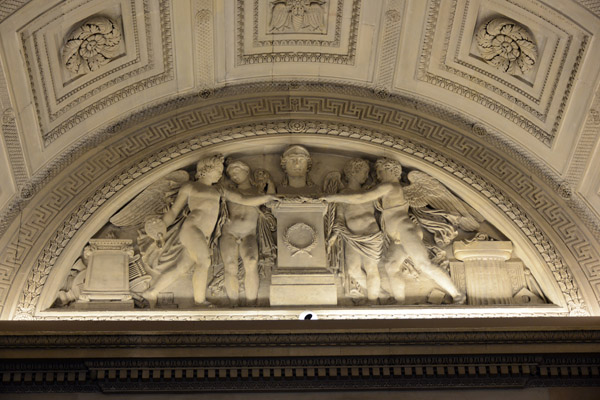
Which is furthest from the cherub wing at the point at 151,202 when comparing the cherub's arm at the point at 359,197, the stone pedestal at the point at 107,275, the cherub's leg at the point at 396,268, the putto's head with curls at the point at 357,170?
the cherub's leg at the point at 396,268

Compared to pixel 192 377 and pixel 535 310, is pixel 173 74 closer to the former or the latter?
pixel 192 377

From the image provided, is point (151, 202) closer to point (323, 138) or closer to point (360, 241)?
point (323, 138)

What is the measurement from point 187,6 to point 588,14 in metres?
3.85

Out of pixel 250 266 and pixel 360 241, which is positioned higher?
pixel 360 241

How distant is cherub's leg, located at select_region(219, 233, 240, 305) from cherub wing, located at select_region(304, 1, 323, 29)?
2391mm

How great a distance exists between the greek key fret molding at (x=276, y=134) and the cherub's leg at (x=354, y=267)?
1.33 metres

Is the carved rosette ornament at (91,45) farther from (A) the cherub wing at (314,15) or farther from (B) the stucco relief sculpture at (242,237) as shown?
(A) the cherub wing at (314,15)

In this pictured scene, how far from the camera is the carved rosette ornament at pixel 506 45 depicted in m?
8.92

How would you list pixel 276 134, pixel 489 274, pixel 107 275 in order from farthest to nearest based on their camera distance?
pixel 276 134, pixel 489 274, pixel 107 275

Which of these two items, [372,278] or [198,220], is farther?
[198,220]

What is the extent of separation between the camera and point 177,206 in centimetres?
906

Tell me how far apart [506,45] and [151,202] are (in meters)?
3.92

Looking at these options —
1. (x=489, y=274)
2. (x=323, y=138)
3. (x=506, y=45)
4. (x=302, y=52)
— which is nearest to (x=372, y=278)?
(x=489, y=274)

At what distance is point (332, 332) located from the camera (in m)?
7.90
